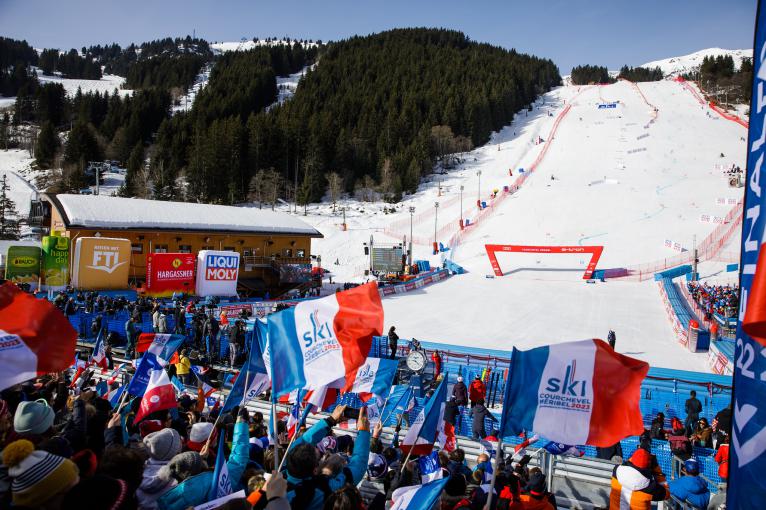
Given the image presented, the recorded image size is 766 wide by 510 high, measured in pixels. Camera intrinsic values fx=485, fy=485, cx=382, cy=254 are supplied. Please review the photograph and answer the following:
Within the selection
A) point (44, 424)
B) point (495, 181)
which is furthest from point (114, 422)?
point (495, 181)

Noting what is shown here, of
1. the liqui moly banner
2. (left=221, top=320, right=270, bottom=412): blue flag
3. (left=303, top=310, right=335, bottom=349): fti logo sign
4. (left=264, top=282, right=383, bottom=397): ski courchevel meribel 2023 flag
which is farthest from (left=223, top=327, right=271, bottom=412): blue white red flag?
the liqui moly banner

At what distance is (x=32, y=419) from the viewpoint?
337 centimetres

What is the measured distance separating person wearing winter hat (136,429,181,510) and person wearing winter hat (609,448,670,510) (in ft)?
11.6

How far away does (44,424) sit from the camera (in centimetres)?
342

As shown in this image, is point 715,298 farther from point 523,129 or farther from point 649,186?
point 523,129

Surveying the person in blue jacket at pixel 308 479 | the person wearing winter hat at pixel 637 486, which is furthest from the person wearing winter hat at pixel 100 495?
the person wearing winter hat at pixel 637 486

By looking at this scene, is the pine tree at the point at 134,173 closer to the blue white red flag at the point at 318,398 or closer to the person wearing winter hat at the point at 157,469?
the blue white red flag at the point at 318,398

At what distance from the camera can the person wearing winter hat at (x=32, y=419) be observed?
3355 millimetres

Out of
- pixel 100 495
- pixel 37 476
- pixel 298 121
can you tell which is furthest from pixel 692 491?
pixel 298 121

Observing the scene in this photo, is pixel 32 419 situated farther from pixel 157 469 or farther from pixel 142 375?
pixel 142 375

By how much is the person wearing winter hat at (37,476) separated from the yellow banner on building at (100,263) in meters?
20.5

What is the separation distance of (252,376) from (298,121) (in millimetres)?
70350

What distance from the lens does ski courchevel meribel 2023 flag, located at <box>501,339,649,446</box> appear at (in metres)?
3.93

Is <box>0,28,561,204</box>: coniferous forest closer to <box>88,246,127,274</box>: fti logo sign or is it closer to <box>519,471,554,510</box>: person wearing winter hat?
<box>88,246,127,274</box>: fti logo sign
